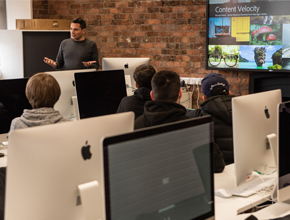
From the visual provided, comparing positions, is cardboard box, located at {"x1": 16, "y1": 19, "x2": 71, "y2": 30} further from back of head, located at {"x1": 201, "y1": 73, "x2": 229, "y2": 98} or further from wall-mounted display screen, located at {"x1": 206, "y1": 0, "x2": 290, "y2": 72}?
back of head, located at {"x1": 201, "y1": 73, "x2": 229, "y2": 98}

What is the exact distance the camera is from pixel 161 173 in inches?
48.3

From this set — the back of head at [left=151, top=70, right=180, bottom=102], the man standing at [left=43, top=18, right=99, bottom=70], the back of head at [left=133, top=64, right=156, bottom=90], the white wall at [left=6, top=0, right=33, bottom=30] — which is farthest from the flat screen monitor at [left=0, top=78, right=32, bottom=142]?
the white wall at [left=6, top=0, right=33, bottom=30]

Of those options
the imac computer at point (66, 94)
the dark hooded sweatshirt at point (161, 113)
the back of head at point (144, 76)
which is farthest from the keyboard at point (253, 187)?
the imac computer at point (66, 94)

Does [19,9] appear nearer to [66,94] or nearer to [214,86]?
[66,94]

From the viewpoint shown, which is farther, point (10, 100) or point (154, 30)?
point (154, 30)

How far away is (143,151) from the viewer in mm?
1167

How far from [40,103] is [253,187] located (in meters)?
1.13

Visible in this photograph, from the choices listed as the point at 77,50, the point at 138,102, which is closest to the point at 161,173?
the point at 138,102

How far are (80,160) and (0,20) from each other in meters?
5.29

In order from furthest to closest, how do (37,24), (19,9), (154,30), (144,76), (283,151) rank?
(19,9) < (37,24) < (154,30) < (144,76) < (283,151)

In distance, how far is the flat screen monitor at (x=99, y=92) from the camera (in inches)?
117

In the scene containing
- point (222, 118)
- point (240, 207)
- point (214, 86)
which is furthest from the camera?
point (214, 86)

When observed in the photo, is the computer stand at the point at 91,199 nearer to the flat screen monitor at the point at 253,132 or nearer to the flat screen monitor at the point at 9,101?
the flat screen monitor at the point at 253,132

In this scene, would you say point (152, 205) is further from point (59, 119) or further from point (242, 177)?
point (59, 119)
